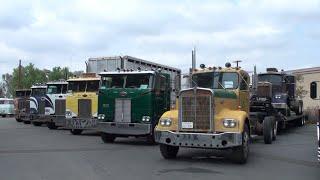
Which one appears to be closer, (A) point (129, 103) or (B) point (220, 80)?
(B) point (220, 80)

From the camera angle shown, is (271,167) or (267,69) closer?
(271,167)

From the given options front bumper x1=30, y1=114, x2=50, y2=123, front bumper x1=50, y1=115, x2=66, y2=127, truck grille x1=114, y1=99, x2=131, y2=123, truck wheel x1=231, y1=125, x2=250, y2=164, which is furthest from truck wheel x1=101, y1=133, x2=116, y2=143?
front bumper x1=30, y1=114, x2=50, y2=123

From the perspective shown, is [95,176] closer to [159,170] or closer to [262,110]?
[159,170]

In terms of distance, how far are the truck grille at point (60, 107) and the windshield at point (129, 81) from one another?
6.93 metres

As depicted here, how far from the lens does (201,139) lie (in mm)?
14219

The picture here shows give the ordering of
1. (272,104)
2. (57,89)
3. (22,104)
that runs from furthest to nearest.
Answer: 1. (22,104)
2. (57,89)
3. (272,104)

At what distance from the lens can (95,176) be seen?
1184 centimetres

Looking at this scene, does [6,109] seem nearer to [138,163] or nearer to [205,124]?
[138,163]

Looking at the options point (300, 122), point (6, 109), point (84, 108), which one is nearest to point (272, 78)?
point (300, 122)

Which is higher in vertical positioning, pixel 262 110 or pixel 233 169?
pixel 262 110

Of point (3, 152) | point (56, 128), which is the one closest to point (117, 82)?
point (3, 152)

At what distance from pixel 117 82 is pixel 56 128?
10.4 metres

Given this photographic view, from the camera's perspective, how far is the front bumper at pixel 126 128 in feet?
65.0

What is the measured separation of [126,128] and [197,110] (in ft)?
19.8
